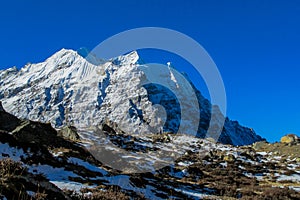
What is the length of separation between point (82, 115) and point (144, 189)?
173 metres

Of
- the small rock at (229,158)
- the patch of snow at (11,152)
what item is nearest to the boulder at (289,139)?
the small rock at (229,158)

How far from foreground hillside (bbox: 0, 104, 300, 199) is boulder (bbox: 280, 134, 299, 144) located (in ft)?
1.25

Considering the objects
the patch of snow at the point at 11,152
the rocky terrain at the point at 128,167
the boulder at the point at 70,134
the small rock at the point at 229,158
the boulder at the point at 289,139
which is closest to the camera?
the rocky terrain at the point at 128,167

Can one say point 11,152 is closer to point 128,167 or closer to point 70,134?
point 128,167

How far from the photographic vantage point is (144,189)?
66.4 ft

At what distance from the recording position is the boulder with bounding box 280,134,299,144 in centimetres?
6631

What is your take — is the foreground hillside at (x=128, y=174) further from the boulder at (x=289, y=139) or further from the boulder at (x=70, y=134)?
the boulder at (x=289, y=139)

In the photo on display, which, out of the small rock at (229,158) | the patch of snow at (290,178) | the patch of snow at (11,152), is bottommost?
the patch of snow at (11,152)

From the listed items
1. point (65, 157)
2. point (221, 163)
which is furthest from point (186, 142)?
point (65, 157)

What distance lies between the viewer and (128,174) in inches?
917

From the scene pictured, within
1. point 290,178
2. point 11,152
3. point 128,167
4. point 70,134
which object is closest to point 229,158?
point 290,178

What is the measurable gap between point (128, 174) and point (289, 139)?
53.7 metres

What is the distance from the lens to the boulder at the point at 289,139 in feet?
218

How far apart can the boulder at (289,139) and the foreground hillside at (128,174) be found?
38 cm
